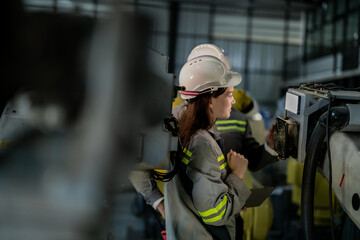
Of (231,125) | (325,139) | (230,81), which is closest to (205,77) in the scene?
(230,81)

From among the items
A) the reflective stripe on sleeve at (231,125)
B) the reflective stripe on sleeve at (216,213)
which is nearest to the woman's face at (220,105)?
the reflective stripe on sleeve at (216,213)

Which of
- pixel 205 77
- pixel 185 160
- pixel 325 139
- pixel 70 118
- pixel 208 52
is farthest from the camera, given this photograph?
pixel 208 52

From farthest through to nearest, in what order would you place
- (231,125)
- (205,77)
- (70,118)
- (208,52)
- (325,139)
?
(231,125)
(208,52)
(205,77)
(325,139)
(70,118)

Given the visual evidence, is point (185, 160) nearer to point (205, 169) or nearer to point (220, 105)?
point (205, 169)

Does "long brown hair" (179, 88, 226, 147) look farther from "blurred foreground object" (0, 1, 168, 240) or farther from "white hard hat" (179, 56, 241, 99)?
"blurred foreground object" (0, 1, 168, 240)

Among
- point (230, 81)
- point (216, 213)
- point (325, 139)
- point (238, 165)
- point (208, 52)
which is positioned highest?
point (208, 52)

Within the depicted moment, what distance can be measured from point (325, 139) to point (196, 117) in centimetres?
55

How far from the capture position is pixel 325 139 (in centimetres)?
141

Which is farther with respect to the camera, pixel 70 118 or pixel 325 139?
pixel 325 139

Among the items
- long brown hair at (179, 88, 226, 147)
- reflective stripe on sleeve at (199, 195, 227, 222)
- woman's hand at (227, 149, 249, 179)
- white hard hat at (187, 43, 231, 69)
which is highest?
white hard hat at (187, 43, 231, 69)

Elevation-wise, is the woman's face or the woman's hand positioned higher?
the woman's face

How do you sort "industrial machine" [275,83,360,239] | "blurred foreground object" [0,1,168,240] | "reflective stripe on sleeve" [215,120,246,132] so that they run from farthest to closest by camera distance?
"reflective stripe on sleeve" [215,120,246,132]
"industrial machine" [275,83,360,239]
"blurred foreground object" [0,1,168,240]

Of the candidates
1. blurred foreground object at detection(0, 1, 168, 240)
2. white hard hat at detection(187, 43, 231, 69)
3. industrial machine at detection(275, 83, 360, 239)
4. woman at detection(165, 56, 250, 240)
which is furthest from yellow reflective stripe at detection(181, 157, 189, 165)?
blurred foreground object at detection(0, 1, 168, 240)

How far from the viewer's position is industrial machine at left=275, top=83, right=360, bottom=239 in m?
1.27
